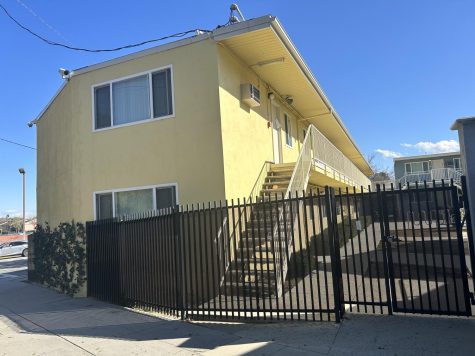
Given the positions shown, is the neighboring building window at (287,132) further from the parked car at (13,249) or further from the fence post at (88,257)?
the parked car at (13,249)

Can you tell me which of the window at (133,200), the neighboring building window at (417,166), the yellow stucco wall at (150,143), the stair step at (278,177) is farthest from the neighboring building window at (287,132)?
the neighboring building window at (417,166)

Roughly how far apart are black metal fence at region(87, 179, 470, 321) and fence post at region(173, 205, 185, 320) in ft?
0.06

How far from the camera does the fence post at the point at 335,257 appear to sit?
6453 mm

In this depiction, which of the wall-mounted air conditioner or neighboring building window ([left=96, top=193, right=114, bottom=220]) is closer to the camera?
the wall-mounted air conditioner

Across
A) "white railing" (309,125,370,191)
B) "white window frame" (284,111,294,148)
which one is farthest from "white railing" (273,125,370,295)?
"white window frame" (284,111,294,148)

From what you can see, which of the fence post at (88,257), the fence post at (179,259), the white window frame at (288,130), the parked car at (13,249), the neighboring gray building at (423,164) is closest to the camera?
the fence post at (179,259)

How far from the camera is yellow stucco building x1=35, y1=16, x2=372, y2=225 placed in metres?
10.2

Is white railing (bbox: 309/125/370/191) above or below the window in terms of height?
above

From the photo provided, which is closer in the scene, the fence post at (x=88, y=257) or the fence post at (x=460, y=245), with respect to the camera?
the fence post at (x=460, y=245)

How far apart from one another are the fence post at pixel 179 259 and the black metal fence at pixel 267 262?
0.02 metres

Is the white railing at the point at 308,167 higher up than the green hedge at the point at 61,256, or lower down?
higher up

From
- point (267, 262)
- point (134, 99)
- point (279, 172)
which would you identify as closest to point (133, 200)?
point (134, 99)

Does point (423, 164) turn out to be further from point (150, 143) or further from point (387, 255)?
point (387, 255)

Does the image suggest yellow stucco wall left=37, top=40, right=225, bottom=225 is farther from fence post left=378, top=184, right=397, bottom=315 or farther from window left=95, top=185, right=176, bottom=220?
fence post left=378, top=184, right=397, bottom=315
